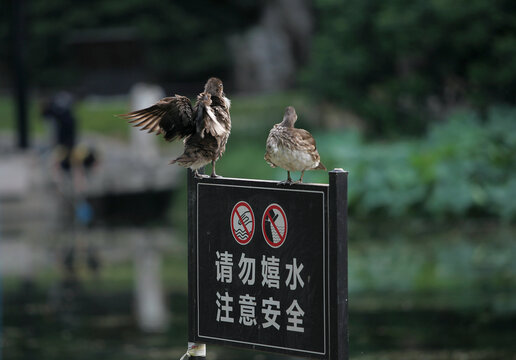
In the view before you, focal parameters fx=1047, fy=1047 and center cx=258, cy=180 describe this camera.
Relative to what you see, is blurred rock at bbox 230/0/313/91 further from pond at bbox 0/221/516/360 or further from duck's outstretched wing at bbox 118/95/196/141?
duck's outstretched wing at bbox 118/95/196/141

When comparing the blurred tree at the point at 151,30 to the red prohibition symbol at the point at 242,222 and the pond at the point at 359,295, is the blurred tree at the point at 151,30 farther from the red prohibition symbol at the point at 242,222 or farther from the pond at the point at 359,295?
the red prohibition symbol at the point at 242,222

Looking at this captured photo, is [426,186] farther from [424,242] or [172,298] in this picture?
[172,298]

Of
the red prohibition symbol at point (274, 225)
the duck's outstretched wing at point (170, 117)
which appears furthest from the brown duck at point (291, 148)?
the duck's outstretched wing at point (170, 117)

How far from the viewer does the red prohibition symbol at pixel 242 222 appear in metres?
4.53

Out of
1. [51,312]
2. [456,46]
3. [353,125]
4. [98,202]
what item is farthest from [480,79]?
[51,312]

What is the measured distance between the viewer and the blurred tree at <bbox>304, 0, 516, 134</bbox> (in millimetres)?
18938

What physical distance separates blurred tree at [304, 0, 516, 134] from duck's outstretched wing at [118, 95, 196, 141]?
14.6 meters

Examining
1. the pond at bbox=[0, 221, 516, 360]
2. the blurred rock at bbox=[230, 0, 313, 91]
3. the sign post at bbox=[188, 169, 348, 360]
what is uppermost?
the blurred rock at bbox=[230, 0, 313, 91]

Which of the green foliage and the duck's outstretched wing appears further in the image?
the green foliage

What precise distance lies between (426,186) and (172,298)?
5946mm

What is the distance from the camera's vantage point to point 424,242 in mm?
14930

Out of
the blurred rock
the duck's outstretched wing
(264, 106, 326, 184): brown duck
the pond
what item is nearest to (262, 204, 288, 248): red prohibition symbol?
(264, 106, 326, 184): brown duck

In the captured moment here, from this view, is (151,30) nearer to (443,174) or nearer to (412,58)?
(412,58)

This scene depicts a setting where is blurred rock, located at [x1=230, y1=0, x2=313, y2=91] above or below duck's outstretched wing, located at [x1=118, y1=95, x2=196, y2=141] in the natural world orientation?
above
